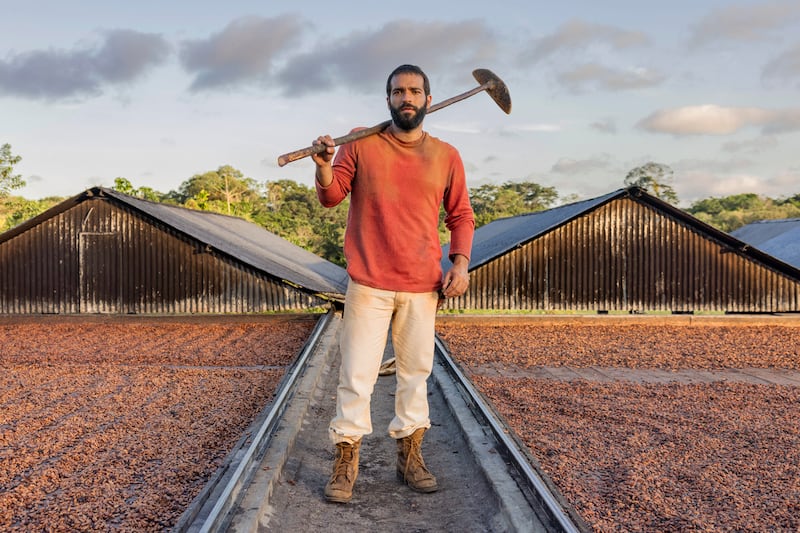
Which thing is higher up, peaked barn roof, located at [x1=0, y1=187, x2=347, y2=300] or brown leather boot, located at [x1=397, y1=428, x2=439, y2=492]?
peaked barn roof, located at [x1=0, y1=187, x2=347, y2=300]

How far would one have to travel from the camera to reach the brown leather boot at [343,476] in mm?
3854

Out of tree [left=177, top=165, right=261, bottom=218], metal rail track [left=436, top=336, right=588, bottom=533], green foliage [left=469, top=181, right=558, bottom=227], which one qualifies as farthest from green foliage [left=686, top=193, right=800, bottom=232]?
metal rail track [left=436, top=336, right=588, bottom=533]

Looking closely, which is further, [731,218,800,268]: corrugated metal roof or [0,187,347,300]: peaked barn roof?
[731,218,800,268]: corrugated metal roof

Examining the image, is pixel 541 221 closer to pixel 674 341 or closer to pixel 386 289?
pixel 674 341

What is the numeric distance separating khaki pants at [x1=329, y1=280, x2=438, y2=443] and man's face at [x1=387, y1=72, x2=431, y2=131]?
92cm

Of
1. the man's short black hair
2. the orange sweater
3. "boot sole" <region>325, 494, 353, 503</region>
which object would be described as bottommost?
"boot sole" <region>325, 494, 353, 503</region>

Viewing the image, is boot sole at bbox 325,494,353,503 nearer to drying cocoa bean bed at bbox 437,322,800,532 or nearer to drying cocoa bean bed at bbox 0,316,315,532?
drying cocoa bean bed at bbox 0,316,315,532

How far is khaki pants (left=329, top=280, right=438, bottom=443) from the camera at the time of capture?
377 cm

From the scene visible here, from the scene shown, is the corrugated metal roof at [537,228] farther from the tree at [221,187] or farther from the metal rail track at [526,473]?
the tree at [221,187]

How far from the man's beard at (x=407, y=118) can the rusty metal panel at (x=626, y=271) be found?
1298cm

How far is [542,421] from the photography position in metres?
5.96

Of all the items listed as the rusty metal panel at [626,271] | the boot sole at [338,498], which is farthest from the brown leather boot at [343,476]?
the rusty metal panel at [626,271]

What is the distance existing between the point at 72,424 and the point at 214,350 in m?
5.26

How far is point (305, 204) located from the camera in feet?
160
